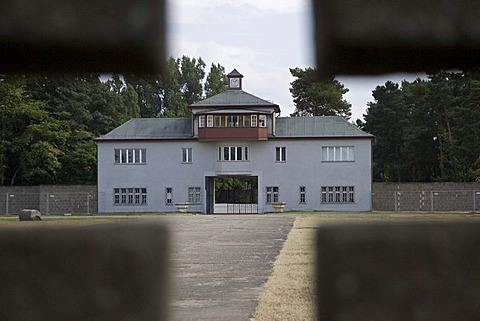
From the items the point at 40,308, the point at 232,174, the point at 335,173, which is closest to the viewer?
the point at 40,308

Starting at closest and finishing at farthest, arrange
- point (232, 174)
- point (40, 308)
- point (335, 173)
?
1. point (40, 308)
2. point (335, 173)
3. point (232, 174)

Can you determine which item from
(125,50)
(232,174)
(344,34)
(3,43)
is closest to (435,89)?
(344,34)

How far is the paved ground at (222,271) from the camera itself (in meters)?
7.95

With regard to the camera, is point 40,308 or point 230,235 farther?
point 230,235

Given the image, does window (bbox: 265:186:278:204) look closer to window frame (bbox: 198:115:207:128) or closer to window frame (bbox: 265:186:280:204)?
window frame (bbox: 265:186:280:204)

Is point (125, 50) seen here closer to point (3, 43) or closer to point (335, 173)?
point (3, 43)

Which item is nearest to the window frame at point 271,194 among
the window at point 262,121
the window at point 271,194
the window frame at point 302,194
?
the window at point 271,194

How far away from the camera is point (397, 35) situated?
748 mm

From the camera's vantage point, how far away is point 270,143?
38.1 metres

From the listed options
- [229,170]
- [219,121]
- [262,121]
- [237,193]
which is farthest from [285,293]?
[237,193]

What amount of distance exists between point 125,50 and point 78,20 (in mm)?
61

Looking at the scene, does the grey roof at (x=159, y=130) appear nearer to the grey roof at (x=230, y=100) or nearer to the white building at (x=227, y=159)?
the white building at (x=227, y=159)

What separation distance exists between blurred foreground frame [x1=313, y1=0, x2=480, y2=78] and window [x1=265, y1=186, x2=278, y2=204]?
3686cm

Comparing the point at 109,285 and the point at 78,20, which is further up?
the point at 78,20
